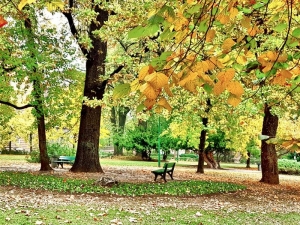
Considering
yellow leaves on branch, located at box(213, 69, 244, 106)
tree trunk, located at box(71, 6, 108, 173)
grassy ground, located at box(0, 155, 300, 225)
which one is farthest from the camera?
tree trunk, located at box(71, 6, 108, 173)

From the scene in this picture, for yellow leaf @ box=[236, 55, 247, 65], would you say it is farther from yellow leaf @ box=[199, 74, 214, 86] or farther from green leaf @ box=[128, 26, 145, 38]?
green leaf @ box=[128, 26, 145, 38]

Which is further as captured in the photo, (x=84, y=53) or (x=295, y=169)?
(x=295, y=169)

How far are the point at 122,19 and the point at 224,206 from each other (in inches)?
259

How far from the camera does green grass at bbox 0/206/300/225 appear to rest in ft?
23.6

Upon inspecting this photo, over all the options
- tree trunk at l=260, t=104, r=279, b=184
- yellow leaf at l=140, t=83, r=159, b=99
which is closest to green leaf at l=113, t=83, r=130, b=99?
yellow leaf at l=140, t=83, r=159, b=99

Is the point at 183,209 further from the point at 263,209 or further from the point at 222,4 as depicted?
the point at 222,4

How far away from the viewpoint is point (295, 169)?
99.0ft

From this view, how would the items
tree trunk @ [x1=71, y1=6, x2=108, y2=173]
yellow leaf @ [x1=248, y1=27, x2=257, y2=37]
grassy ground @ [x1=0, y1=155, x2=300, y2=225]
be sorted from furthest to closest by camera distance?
tree trunk @ [x1=71, y1=6, x2=108, y2=173], grassy ground @ [x1=0, y1=155, x2=300, y2=225], yellow leaf @ [x1=248, y1=27, x2=257, y2=37]

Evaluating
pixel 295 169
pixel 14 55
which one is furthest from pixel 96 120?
pixel 295 169

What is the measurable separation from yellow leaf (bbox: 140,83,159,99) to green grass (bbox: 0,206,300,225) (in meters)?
6.05

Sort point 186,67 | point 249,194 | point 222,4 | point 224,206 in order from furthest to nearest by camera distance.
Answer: point 249,194 < point 224,206 < point 222,4 < point 186,67

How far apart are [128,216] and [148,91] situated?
687cm

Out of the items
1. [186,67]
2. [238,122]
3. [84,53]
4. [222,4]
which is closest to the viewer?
[186,67]

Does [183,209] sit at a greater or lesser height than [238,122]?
lesser
